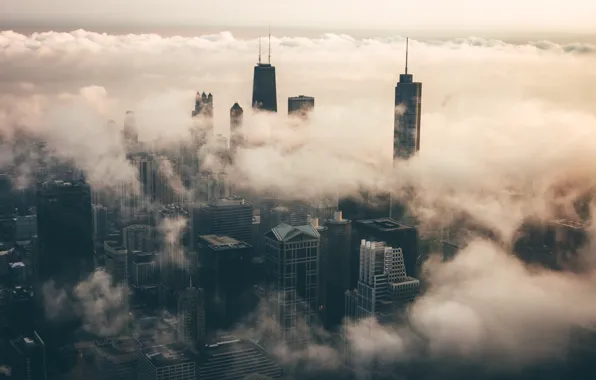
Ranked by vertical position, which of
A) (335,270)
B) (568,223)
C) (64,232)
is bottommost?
(335,270)

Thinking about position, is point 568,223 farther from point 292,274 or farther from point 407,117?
point 292,274

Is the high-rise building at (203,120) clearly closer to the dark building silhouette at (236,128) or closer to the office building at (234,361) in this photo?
the dark building silhouette at (236,128)

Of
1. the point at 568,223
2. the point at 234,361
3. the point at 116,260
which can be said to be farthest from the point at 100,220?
the point at 568,223

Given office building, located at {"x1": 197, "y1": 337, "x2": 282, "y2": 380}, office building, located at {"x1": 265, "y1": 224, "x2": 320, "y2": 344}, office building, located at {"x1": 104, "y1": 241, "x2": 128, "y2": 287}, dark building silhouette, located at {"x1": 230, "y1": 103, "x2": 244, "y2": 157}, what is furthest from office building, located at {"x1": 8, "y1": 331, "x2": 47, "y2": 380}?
dark building silhouette, located at {"x1": 230, "y1": 103, "x2": 244, "y2": 157}

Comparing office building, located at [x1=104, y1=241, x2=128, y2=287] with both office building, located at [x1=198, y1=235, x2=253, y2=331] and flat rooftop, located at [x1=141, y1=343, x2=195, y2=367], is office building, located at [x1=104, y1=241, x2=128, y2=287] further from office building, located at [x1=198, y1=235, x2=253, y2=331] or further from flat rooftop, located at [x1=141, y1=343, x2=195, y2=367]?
flat rooftop, located at [x1=141, y1=343, x2=195, y2=367]

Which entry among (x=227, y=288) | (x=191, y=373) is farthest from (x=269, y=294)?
(x=191, y=373)

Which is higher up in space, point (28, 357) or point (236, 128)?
point (236, 128)
